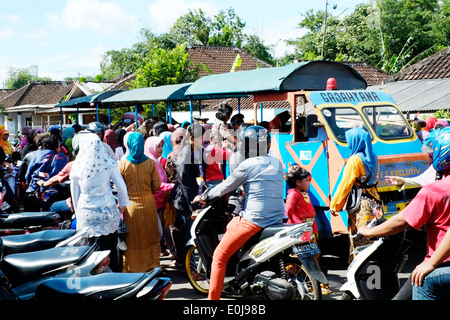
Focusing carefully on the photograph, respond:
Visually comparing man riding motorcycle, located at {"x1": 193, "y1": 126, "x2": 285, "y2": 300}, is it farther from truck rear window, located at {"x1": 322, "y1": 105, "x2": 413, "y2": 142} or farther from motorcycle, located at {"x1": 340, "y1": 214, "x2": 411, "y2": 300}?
truck rear window, located at {"x1": 322, "y1": 105, "x2": 413, "y2": 142}

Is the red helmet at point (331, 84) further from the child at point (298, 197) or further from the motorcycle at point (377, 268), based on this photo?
the motorcycle at point (377, 268)

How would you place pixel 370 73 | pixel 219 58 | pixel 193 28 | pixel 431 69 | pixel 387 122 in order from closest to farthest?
pixel 387 122 → pixel 431 69 → pixel 370 73 → pixel 219 58 → pixel 193 28

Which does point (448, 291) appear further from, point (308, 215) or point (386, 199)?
point (386, 199)

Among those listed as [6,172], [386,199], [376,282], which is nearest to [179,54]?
[6,172]

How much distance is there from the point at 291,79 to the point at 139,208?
3.16 meters

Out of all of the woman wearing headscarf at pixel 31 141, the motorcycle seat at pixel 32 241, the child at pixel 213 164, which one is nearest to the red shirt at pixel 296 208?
the child at pixel 213 164

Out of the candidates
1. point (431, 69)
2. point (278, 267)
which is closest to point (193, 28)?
point (431, 69)

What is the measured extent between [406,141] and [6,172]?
5.84 m

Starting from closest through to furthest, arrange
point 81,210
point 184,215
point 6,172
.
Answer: point 81,210
point 184,215
point 6,172

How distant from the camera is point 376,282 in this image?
13.4 feet

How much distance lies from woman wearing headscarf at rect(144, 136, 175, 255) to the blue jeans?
3939 millimetres

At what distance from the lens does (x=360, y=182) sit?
6.04 meters

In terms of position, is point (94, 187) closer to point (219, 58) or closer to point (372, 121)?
point (372, 121)

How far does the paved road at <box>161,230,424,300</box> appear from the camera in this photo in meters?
6.14
